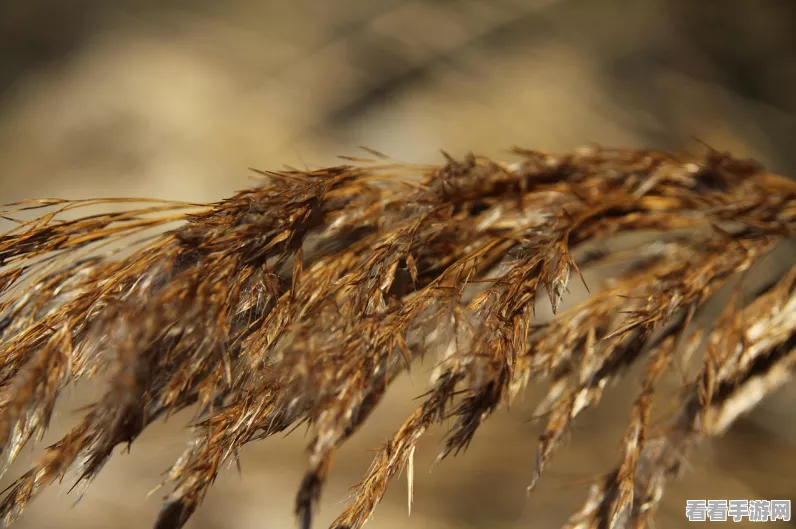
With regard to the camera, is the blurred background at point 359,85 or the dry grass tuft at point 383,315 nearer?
the dry grass tuft at point 383,315

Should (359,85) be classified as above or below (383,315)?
above

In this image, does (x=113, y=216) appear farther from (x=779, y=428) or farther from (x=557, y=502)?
(x=779, y=428)

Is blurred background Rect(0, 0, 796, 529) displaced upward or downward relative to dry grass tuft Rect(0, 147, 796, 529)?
upward

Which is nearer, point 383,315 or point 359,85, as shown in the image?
point 383,315

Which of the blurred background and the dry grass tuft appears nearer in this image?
the dry grass tuft

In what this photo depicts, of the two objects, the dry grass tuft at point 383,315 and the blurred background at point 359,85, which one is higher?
the blurred background at point 359,85

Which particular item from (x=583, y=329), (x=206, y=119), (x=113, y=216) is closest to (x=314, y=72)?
(x=206, y=119)
